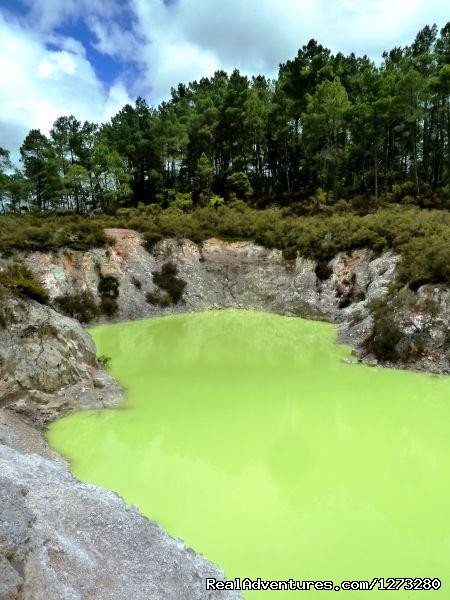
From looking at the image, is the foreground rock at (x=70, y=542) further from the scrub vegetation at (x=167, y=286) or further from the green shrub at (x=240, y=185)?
the green shrub at (x=240, y=185)

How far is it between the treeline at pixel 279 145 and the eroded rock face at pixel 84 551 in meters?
41.3

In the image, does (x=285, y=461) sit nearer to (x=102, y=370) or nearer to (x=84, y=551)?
(x=84, y=551)

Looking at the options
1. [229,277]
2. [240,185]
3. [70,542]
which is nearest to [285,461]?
[70,542]

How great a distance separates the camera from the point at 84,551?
758cm

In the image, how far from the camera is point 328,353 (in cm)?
2375

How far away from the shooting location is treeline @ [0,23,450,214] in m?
48.4

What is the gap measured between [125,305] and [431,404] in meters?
23.6

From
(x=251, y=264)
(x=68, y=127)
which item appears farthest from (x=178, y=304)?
(x=68, y=127)

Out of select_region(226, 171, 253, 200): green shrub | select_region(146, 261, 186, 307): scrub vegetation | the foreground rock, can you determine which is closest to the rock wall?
select_region(146, 261, 186, 307): scrub vegetation

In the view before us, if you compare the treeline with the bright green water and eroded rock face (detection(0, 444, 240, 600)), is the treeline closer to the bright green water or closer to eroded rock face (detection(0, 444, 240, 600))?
the bright green water

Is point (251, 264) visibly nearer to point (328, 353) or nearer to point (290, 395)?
point (328, 353)

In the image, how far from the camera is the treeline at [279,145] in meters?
48.4

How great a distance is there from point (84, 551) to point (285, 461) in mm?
6170

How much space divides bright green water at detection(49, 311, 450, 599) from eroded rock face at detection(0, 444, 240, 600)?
3.16 ft
